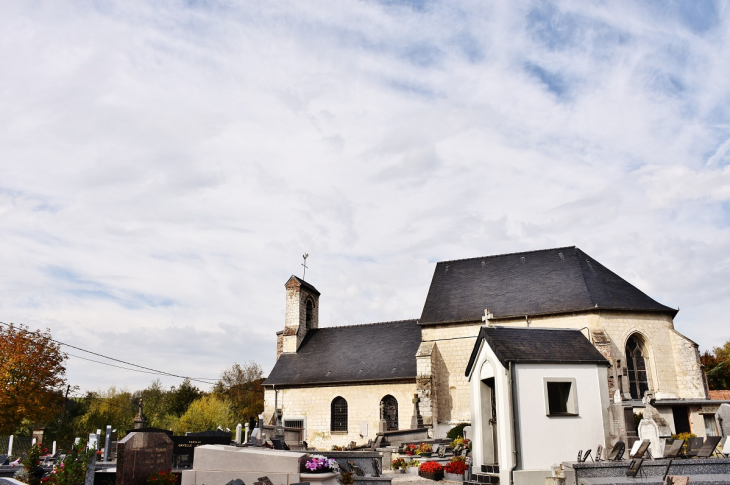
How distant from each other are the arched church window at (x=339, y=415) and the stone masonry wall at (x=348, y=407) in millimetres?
223

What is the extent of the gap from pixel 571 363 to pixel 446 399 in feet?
44.8

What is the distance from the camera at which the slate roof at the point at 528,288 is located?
2464 cm

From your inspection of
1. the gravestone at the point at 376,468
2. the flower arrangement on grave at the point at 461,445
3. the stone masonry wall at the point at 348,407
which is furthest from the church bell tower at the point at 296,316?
the gravestone at the point at 376,468

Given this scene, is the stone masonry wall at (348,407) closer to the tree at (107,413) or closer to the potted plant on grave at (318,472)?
the tree at (107,413)

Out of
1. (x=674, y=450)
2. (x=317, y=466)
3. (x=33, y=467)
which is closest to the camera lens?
(x=317, y=466)

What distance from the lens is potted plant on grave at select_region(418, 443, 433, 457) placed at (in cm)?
1879

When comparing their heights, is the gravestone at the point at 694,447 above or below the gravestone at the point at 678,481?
above

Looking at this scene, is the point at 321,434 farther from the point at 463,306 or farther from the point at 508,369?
the point at 508,369

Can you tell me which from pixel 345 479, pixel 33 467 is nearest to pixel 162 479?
pixel 345 479

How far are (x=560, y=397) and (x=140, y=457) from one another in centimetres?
988

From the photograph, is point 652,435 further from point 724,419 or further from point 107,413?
point 107,413

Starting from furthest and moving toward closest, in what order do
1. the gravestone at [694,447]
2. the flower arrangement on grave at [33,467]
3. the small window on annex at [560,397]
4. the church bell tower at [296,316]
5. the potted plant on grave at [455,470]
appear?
the church bell tower at [296,316] → the potted plant on grave at [455,470] → the small window on annex at [560,397] → the flower arrangement on grave at [33,467] → the gravestone at [694,447]

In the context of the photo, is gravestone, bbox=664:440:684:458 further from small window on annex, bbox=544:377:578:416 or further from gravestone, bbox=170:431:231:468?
gravestone, bbox=170:431:231:468

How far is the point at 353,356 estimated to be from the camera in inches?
1235
